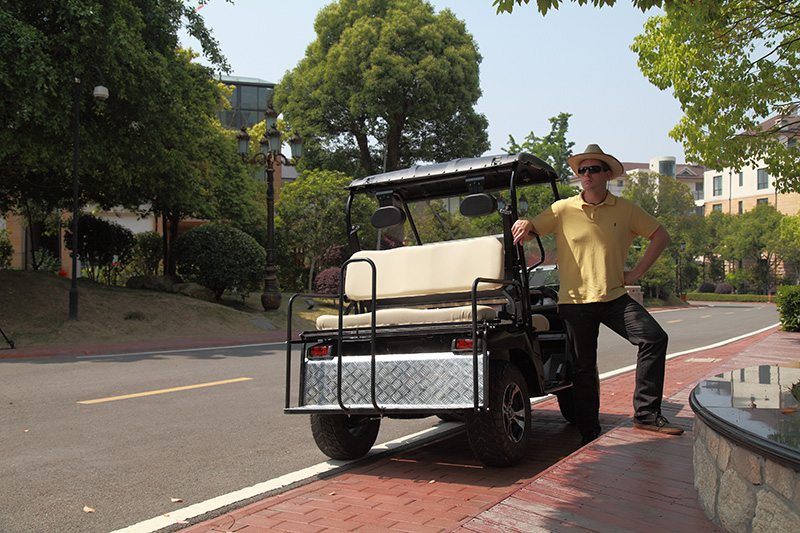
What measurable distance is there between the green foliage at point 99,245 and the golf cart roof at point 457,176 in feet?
61.5

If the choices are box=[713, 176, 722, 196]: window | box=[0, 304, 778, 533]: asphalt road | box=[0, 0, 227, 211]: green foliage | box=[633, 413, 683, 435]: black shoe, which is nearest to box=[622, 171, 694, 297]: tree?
box=[713, 176, 722, 196]: window

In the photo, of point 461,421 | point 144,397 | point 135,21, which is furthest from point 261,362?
point 135,21

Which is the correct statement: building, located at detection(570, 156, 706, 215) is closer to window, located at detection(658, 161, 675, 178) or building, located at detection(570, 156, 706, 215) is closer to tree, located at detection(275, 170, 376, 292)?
window, located at detection(658, 161, 675, 178)

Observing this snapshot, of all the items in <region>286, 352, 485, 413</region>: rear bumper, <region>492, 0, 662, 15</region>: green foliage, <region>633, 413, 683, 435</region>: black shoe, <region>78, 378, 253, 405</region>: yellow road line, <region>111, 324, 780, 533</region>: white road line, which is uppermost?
<region>492, 0, 662, 15</region>: green foliage

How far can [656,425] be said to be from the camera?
5.02 meters

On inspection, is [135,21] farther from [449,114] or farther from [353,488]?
[449,114]

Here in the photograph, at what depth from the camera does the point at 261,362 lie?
38.4ft

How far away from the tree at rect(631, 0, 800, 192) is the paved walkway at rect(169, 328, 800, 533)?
7.47m

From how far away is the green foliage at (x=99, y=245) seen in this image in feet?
73.0

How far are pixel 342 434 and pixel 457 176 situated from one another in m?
2.29

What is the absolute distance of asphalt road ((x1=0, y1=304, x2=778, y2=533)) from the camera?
4293 mm

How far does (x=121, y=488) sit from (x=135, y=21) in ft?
50.0

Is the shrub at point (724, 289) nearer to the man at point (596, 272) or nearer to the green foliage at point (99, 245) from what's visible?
the green foliage at point (99, 245)

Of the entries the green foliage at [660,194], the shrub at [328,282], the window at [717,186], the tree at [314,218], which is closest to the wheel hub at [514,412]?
the shrub at [328,282]
